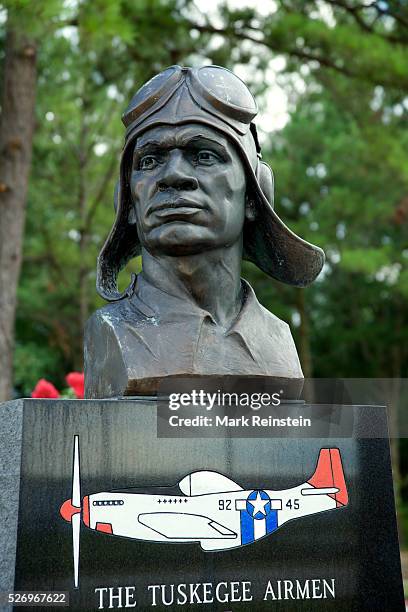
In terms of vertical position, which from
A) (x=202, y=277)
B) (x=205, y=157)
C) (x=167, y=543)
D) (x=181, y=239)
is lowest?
(x=167, y=543)

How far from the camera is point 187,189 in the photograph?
2805 mm

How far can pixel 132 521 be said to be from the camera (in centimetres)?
244

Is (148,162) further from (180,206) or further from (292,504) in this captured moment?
(292,504)

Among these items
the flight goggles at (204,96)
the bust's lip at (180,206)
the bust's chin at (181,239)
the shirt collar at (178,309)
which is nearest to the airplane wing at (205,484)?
the shirt collar at (178,309)

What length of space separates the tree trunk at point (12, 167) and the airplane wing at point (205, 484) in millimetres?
3450

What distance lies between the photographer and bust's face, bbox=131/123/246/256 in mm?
2793

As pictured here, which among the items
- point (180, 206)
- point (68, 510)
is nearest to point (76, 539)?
point (68, 510)

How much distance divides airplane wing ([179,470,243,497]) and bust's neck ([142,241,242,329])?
23.8 inches

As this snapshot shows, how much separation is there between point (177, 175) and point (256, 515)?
117cm

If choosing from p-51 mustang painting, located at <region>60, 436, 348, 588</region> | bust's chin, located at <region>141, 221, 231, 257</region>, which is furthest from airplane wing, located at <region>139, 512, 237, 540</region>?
bust's chin, located at <region>141, 221, 231, 257</region>

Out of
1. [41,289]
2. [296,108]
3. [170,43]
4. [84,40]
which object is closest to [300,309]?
[296,108]

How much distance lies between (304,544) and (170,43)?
5.20m

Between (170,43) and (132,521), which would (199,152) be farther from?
(170,43)

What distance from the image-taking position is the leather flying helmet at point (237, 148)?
285 centimetres
